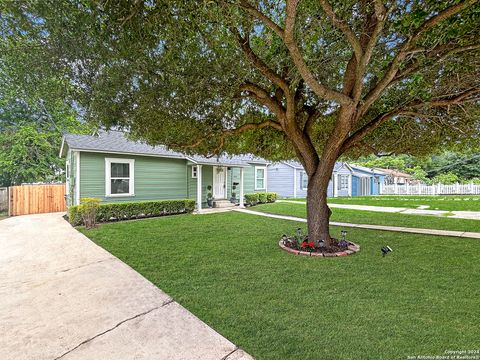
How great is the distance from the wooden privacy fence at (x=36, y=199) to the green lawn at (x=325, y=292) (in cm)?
883

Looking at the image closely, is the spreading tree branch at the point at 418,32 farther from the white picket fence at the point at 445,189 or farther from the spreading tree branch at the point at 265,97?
the white picket fence at the point at 445,189

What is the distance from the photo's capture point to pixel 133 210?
9750 millimetres

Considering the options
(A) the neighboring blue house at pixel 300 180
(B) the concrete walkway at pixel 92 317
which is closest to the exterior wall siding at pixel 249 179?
(A) the neighboring blue house at pixel 300 180

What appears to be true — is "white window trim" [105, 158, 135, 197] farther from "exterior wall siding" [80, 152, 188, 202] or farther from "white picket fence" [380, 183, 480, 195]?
"white picket fence" [380, 183, 480, 195]

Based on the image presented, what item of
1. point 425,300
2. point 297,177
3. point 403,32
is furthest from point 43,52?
point 297,177

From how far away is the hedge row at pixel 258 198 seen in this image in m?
14.4

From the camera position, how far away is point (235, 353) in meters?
2.23

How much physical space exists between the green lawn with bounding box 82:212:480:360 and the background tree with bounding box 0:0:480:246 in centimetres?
157

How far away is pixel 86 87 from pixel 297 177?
17.3 m

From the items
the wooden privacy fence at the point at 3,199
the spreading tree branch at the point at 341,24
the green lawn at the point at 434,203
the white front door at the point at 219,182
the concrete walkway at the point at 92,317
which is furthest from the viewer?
the white front door at the point at 219,182

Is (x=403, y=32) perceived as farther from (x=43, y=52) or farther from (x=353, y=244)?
(x=43, y=52)

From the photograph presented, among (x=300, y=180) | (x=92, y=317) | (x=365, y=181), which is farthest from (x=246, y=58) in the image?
(x=365, y=181)

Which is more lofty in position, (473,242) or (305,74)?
(305,74)

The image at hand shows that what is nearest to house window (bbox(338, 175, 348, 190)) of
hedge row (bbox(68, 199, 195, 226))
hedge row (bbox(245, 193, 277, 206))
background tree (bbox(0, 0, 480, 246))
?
hedge row (bbox(245, 193, 277, 206))
